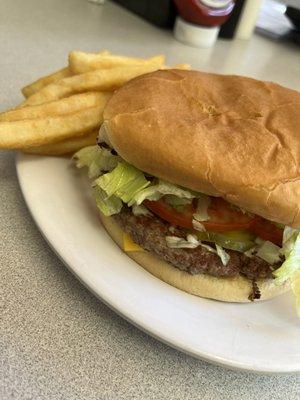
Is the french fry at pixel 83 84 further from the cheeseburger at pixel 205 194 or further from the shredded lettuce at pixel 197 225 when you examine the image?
the shredded lettuce at pixel 197 225

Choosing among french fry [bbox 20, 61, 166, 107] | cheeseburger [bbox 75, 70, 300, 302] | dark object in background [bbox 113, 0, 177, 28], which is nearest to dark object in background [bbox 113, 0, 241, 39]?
dark object in background [bbox 113, 0, 177, 28]

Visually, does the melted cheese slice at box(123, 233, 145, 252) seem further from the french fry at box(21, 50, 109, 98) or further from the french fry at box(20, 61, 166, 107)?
the french fry at box(21, 50, 109, 98)

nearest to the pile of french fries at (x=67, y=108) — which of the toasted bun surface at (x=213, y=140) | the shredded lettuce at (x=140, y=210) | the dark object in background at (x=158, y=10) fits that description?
the toasted bun surface at (x=213, y=140)

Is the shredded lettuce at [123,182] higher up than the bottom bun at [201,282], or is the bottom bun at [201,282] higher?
the shredded lettuce at [123,182]

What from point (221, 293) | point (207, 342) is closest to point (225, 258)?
point (221, 293)

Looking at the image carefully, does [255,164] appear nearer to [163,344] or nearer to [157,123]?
[157,123]

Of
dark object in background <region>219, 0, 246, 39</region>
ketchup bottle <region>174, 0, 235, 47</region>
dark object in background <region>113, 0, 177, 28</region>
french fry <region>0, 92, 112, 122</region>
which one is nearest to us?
french fry <region>0, 92, 112, 122</region>

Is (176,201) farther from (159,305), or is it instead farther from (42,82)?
(42,82)
